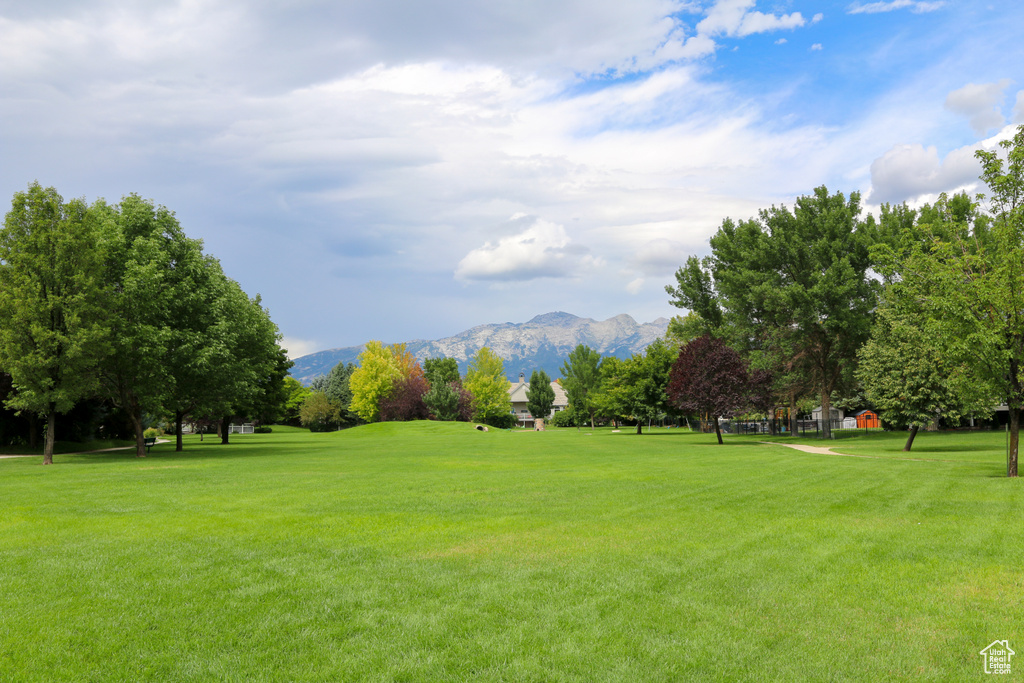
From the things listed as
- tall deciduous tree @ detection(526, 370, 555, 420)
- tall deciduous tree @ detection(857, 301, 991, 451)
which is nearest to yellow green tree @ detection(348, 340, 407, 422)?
tall deciduous tree @ detection(526, 370, 555, 420)

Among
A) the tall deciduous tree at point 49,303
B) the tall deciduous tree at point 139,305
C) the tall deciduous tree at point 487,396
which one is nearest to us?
the tall deciduous tree at point 49,303

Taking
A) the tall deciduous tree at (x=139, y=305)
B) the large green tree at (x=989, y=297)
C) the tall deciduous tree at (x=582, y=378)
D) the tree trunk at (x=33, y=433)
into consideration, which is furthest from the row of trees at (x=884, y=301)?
the tree trunk at (x=33, y=433)

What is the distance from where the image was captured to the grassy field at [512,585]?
17.0 ft

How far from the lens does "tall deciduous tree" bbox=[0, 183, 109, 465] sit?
24812mm

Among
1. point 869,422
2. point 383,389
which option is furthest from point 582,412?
point 869,422

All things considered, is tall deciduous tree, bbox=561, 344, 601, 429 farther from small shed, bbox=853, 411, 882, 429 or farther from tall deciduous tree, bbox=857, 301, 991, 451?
tall deciduous tree, bbox=857, 301, 991, 451

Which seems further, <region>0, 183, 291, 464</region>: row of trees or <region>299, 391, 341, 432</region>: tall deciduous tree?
<region>299, 391, 341, 432</region>: tall deciduous tree

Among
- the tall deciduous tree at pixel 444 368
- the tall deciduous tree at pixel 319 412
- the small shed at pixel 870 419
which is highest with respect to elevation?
the tall deciduous tree at pixel 444 368

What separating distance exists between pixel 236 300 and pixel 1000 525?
1404 inches

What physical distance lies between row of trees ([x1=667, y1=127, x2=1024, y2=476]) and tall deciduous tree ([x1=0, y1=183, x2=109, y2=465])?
2909cm

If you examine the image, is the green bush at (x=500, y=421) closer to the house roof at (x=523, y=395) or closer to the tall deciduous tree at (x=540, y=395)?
the tall deciduous tree at (x=540, y=395)

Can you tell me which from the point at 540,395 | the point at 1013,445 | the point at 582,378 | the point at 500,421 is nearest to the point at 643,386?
the point at 582,378

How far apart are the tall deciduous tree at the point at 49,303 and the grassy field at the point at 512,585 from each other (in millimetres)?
12905

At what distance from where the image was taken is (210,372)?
107 ft
